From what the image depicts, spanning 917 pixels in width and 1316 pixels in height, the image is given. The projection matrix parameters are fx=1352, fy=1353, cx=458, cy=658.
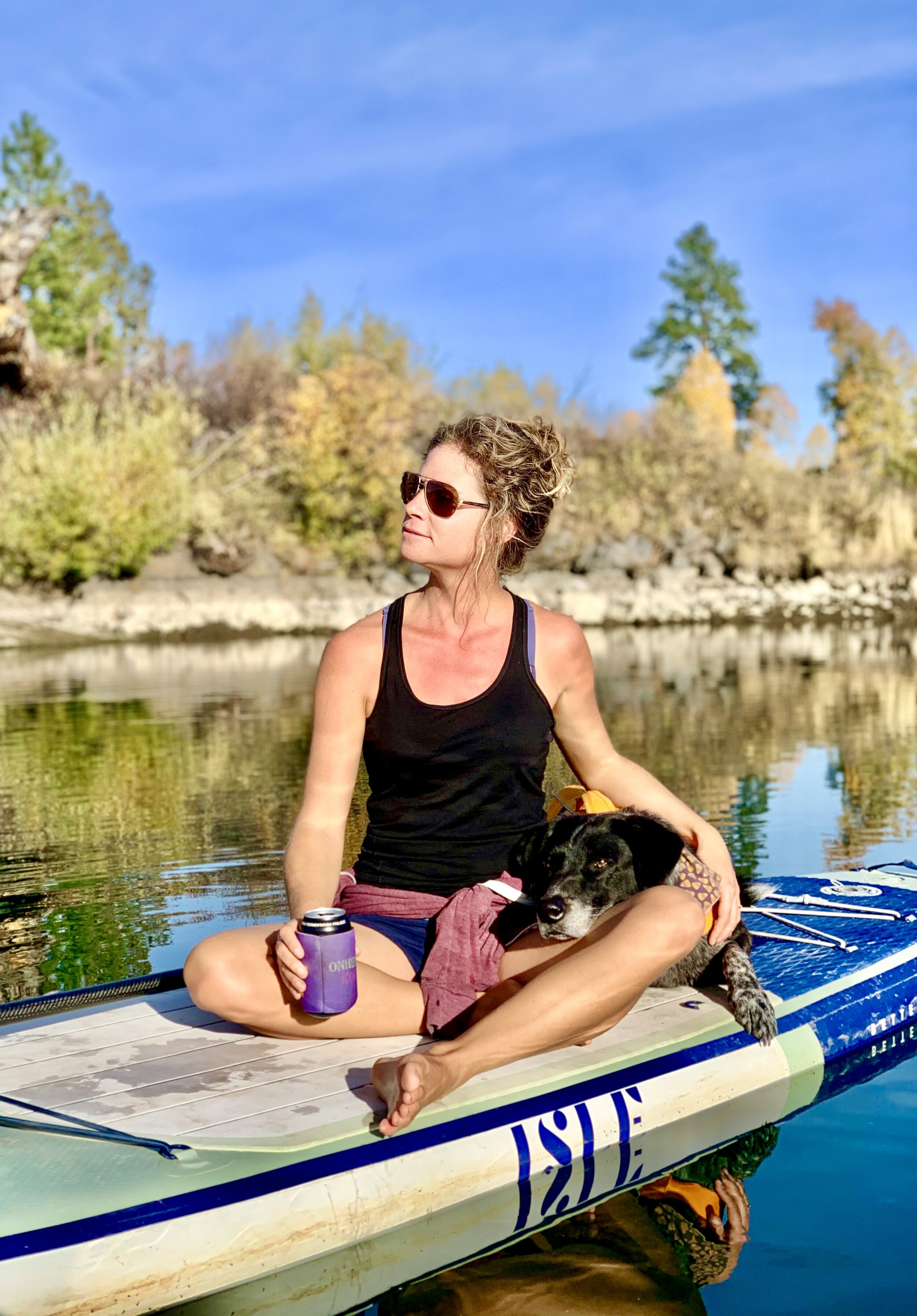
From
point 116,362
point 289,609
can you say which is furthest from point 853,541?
point 116,362

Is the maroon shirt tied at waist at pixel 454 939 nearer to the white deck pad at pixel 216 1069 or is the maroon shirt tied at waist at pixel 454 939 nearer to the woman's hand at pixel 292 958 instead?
the white deck pad at pixel 216 1069

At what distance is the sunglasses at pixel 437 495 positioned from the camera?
329 centimetres

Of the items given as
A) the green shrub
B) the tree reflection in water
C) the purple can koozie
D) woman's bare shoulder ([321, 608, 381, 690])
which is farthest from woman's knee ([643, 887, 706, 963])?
the green shrub

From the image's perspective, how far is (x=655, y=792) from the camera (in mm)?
3438

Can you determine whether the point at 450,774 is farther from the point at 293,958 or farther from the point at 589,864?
the point at 293,958

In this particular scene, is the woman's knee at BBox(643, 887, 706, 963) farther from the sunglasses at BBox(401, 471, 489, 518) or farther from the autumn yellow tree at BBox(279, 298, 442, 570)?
the autumn yellow tree at BBox(279, 298, 442, 570)

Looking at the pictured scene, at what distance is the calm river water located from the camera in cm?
281

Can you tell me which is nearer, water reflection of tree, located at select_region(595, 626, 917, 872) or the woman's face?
the woman's face

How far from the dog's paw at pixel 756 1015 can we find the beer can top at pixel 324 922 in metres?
1.28

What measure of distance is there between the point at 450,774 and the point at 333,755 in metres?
0.29

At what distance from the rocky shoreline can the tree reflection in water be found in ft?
16.3

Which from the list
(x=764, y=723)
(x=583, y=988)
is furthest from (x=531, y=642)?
(x=764, y=723)

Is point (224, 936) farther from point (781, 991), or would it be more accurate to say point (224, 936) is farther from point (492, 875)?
point (781, 991)

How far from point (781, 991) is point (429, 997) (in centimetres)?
110
